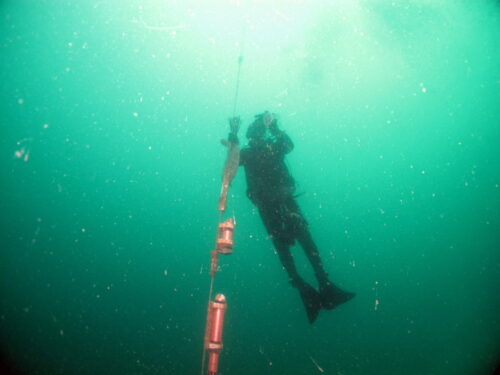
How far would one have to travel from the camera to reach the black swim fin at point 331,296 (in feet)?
12.9

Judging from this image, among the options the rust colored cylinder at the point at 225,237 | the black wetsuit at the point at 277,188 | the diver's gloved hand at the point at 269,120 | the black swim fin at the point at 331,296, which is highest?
the diver's gloved hand at the point at 269,120

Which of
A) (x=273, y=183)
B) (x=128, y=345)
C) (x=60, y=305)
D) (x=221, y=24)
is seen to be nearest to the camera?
(x=273, y=183)

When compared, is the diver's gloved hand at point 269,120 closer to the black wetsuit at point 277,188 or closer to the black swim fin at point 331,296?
the black wetsuit at point 277,188

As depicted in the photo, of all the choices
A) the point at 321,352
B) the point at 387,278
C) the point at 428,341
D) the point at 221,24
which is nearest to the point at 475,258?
the point at 387,278

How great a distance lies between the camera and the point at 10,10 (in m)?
6.19

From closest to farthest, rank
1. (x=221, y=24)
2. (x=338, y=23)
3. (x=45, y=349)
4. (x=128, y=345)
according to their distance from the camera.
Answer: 1. (x=338, y=23)
2. (x=221, y=24)
3. (x=45, y=349)
4. (x=128, y=345)

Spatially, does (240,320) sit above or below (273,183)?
below

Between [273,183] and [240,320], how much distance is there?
22703mm

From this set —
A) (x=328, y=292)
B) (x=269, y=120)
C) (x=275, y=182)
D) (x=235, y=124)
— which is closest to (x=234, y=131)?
(x=235, y=124)

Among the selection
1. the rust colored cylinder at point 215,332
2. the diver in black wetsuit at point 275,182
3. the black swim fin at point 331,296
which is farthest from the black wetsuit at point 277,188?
the rust colored cylinder at point 215,332

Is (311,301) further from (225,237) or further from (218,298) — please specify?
(225,237)

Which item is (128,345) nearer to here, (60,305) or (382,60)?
(60,305)

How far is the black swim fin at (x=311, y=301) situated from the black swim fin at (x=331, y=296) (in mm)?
80

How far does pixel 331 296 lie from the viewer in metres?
3.97
